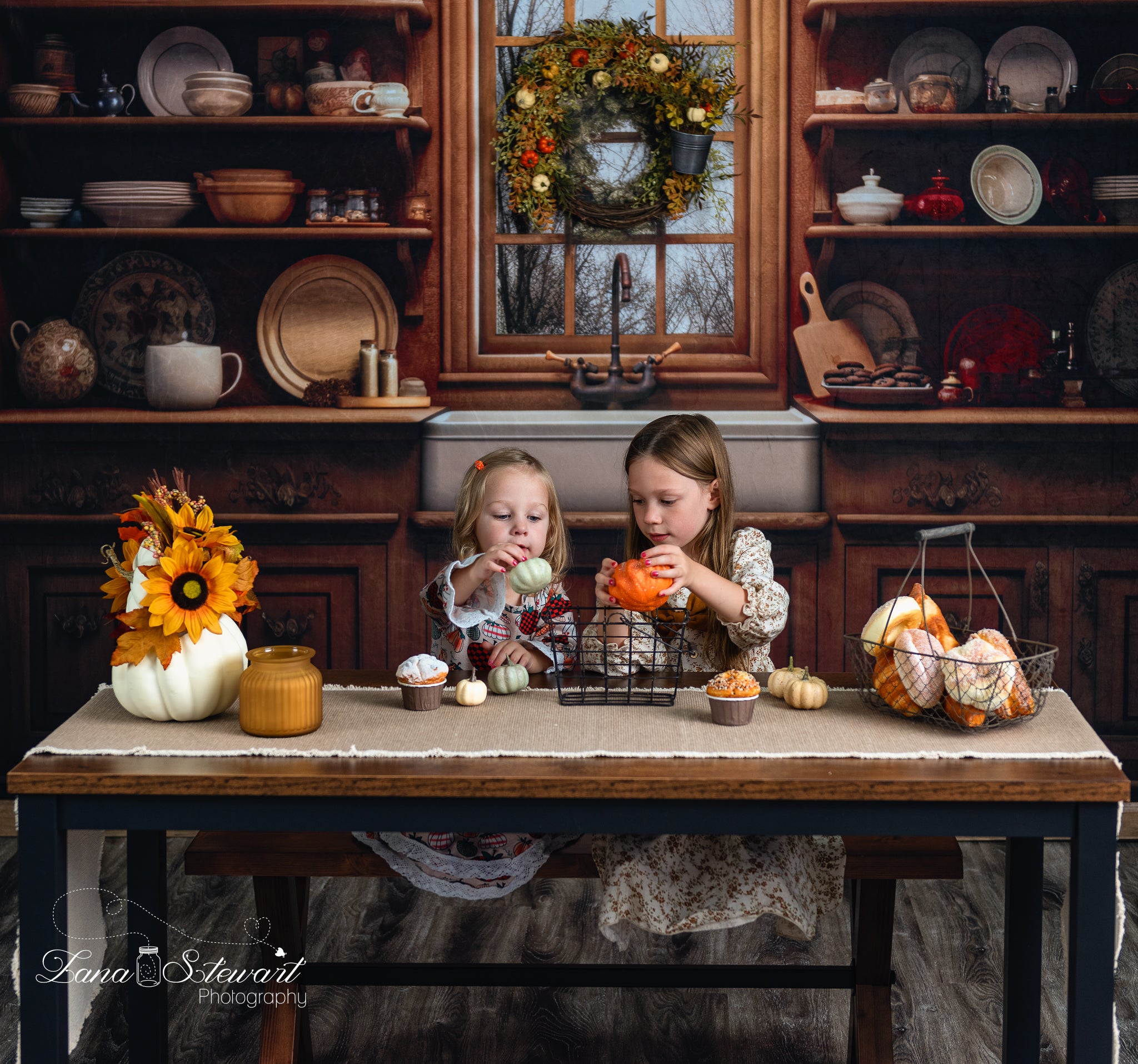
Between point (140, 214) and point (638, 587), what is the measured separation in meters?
2.18

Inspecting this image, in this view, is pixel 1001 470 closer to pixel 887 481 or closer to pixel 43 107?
pixel 887 481

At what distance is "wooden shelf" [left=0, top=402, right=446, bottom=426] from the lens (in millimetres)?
3148

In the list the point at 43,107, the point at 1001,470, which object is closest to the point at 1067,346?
the point at 1001,470

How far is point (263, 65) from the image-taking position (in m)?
3.22

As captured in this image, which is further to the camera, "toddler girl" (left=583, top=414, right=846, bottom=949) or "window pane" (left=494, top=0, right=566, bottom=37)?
"window pane" (left=494, top=0, right=566, bottom=37)

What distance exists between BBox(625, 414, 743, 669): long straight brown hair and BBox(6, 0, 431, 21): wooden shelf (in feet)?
5.47

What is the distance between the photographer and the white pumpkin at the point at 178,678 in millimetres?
1581

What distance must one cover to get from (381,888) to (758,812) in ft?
5.42

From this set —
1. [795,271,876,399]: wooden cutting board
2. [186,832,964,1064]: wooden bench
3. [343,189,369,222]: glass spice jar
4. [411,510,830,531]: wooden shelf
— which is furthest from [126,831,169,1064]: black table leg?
[795,271,876,399]: wooden cutting board

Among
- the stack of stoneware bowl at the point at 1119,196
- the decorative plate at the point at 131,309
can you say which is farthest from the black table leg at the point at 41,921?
the stack of stoneware bowl at the point at 1119,196

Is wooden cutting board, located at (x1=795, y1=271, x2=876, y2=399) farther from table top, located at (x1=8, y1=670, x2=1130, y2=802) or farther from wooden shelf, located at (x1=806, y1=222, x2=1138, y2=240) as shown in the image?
table top, located at (x1=8, y1=670, x2=1130, y2=802)

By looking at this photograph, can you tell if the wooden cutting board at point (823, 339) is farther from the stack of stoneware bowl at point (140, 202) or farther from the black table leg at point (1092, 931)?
the black table leg at point (1092, 931)

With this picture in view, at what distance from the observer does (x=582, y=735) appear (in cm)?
154

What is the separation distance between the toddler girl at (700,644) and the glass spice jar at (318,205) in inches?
58.2
